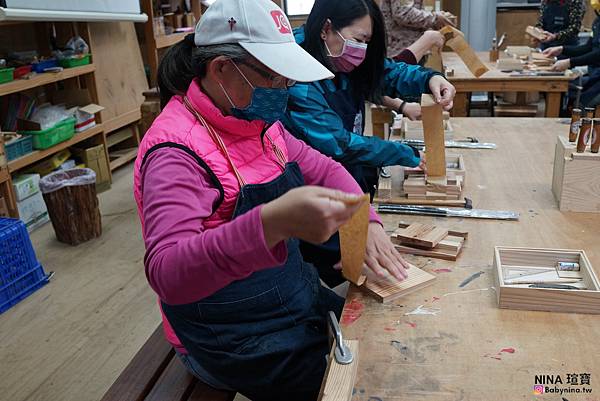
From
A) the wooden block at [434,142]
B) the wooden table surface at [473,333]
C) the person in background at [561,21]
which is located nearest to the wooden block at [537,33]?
the person in background at [561,21]

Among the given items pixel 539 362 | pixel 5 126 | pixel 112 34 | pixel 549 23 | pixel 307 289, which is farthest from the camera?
pixel 549 23

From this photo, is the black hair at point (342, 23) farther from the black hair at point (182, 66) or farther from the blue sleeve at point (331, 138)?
the black hair at point (182, 66)

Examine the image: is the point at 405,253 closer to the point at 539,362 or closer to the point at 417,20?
the point at 539,362

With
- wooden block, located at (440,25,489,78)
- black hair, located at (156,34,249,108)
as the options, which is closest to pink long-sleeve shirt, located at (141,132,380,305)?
black hair, located at (156,34,249,108)

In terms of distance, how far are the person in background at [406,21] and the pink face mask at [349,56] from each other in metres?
2.60

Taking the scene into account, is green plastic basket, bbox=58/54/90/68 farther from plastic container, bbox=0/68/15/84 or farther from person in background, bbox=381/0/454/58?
person in background, bbox=381/0/454/58

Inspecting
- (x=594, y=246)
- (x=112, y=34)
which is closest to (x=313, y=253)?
(x=594, y=246)

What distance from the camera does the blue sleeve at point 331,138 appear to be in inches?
82.3

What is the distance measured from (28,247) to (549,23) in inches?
247

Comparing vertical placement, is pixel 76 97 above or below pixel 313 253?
above

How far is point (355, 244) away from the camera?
137 cm

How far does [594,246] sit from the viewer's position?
1613 mm

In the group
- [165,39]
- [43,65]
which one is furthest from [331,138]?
[165,39]

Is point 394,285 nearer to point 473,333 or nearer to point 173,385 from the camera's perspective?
point 473,333
